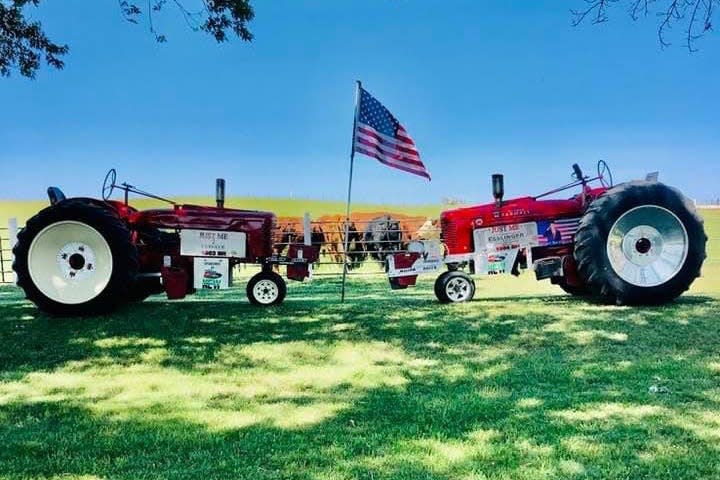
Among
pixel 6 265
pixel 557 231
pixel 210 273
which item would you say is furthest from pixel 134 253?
pixel 6 265

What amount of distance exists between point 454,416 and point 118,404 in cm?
241

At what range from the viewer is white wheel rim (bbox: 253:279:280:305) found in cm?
921

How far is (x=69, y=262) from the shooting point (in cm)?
834

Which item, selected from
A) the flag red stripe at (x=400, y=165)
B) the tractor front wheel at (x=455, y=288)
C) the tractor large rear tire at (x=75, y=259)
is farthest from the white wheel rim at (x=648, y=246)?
the tractor large rear tire at (x=75, y=259)

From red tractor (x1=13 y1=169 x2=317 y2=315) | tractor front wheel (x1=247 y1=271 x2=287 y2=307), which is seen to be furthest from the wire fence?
tractor front wheel (x1=247 y1=271 x2=287 y2=307)

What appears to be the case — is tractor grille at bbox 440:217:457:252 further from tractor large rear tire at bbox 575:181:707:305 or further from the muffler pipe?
the muffler pipe

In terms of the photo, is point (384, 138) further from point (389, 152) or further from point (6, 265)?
point (6, 265)

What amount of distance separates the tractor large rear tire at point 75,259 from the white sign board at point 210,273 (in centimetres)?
107

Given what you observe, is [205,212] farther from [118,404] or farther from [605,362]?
[605,362]

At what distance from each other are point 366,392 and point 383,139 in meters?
5.48

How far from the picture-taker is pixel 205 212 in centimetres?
920

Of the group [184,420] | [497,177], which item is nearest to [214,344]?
[184,420]

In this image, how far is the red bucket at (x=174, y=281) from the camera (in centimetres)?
891

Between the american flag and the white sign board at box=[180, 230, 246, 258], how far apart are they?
2173 mm
